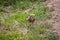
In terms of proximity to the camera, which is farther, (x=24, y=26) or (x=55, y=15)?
(x=55, y=15)

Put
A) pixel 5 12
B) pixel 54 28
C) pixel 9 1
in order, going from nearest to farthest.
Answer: pixel 54 28 < pixel 5 12 < pixel 9 1

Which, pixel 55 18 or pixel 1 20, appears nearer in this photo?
pixel 1 20

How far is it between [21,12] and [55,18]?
901 millimetres

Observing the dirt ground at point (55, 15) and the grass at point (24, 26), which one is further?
the dirt ground at point (55, 15)

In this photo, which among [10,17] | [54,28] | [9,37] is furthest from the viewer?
[10,17]

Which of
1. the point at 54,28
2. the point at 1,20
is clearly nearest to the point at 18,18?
the point at 1,20

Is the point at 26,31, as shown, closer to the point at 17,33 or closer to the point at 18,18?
the point at 17,33

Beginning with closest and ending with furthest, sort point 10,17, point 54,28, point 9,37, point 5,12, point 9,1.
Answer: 1. point 9,37
2. point 54,28
3. point 10,17
4. point 5,12
5. point 9,1

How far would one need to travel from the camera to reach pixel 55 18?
5.71 meters

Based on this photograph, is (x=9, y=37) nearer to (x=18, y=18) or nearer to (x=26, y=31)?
(x=26, y=31)

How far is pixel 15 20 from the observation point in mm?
5535

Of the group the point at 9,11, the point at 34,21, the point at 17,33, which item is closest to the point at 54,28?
the point at 34,21

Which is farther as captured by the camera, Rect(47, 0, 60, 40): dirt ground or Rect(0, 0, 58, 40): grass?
Rect(47, 0, 60, 40): dirt ground

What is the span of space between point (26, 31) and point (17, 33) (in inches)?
8.4
